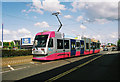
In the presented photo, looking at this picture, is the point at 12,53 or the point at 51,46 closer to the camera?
the point at 51,46

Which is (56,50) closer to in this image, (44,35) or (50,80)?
(44,35)

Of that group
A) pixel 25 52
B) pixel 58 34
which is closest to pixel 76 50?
pixel 58 34

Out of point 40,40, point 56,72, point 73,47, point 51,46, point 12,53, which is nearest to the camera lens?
point 56,72

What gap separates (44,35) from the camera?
13.9 metres

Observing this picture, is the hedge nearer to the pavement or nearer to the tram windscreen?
the tram windscreen

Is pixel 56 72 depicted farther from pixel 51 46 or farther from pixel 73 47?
pixel 73 47

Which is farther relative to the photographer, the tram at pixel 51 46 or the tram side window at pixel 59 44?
the tram side window at pixel 59 44

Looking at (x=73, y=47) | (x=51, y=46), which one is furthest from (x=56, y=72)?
(x=73, y=47)

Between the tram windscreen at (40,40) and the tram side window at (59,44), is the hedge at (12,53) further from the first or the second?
the tram side window at (59,44)

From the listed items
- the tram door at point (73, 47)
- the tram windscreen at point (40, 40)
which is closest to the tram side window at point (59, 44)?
the tram windscreen at point (40, 40)

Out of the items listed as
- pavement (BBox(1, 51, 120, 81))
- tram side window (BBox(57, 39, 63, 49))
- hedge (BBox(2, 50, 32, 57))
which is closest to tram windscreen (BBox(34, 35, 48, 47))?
tram side window (BBox(57, 39, 63, 49))

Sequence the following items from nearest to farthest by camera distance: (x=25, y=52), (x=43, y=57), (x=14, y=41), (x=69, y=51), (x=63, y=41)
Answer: (x=43, y=57) < (x=63, y=41) < (x=69, y=51) < (x=25, y=52) < (x=14, y=41)

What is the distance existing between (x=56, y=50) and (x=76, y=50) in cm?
547

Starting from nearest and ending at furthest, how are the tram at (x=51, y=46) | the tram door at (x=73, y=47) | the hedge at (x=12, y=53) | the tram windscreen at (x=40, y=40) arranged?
the tram at (x=51, y=46)
the tram windscreen at (x=40, y=40)
the tram door at (x=73, y=47)
the hedge at (x=12, y=53)
